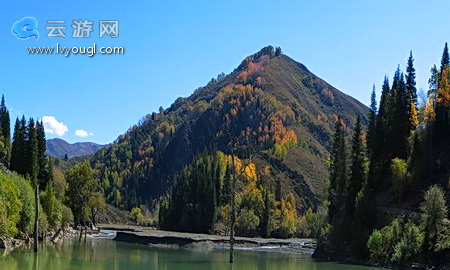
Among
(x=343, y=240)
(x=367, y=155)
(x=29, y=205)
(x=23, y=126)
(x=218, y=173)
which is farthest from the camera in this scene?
(x=218, y=173)

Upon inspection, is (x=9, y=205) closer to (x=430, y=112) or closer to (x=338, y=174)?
(x=338, y=174)

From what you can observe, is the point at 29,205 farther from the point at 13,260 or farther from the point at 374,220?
the point at 374,220

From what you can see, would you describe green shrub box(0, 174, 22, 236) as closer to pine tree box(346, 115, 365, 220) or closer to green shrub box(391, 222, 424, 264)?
green shrub box(391, 222, 424, 264)

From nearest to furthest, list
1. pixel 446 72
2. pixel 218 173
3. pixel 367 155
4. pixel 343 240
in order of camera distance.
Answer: pixel 343 240 < pixel 446 72 < pixel 367 155 < pixel 218 173

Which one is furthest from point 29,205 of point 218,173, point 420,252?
point 218,173

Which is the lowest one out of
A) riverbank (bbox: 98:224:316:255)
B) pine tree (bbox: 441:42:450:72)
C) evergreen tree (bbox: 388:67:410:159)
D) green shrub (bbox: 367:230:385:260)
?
riverbank (bbox: 98:224:316:255)

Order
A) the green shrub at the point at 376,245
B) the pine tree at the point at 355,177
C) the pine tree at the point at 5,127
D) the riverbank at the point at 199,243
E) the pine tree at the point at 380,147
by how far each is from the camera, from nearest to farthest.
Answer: the green shrub at the point at 376,245
the pine tree at the point at 380,147
the pine tree at the point at 355,177
the riverbank at the point at 199,243
the pine tree at the point at 5,127

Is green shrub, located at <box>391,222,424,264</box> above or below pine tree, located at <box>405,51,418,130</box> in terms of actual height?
below

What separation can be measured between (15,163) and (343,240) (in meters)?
69.8

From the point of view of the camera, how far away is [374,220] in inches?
3319

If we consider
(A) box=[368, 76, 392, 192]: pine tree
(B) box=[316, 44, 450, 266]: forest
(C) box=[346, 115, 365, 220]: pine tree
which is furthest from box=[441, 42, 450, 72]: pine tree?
(C) box=[346, 115, 365, 220]: pine tree

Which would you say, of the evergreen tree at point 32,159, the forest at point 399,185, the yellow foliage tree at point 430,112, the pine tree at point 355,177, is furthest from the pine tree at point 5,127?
the yellow foliage tree at point 430,112

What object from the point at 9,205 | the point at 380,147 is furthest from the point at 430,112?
Answer: the point at 9,205

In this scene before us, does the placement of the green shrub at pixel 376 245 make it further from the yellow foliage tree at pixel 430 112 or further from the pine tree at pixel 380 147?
the yellow foliage tree at pixel 430 112
